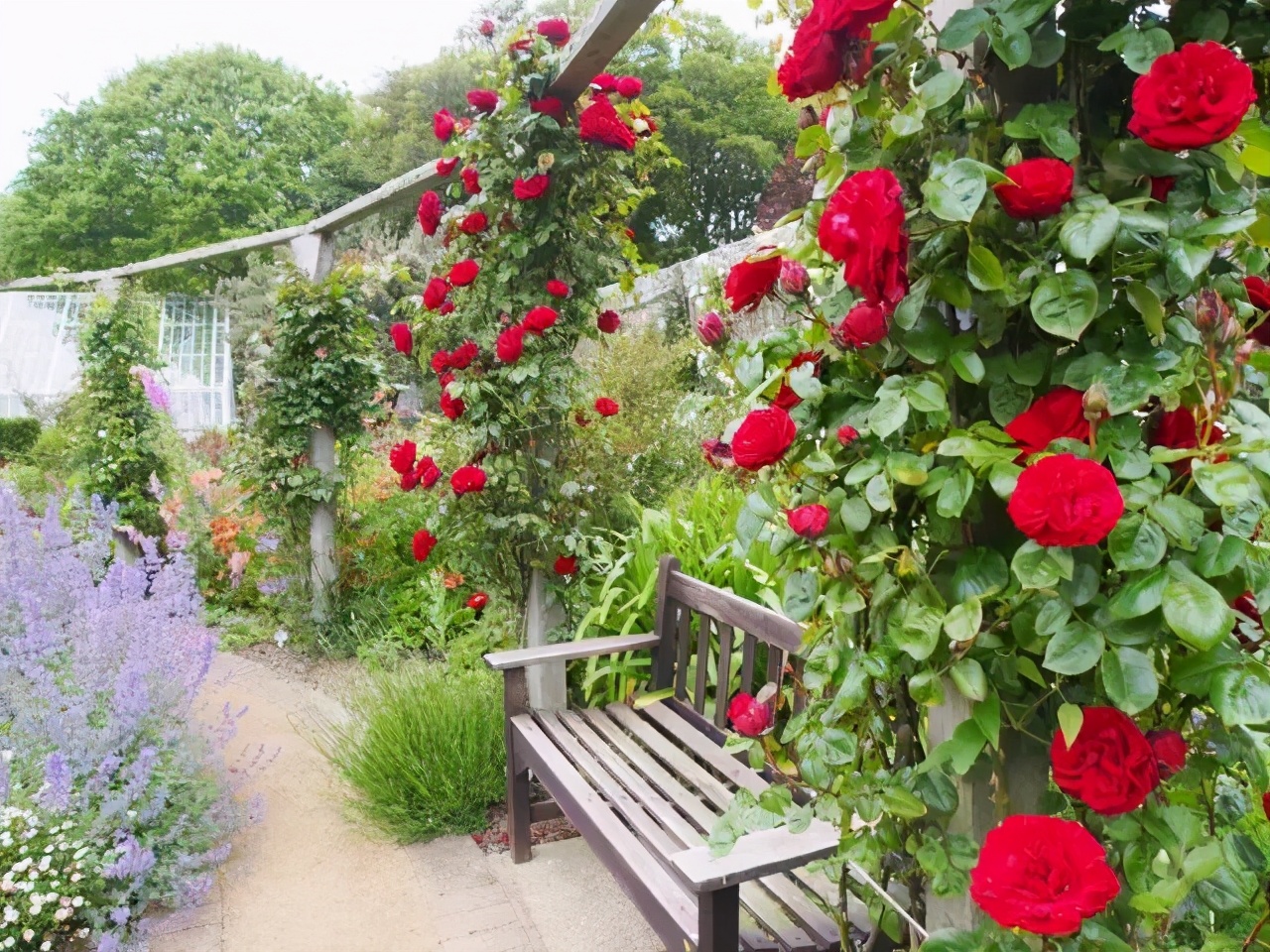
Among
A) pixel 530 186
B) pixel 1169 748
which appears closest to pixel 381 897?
pixel 530 186

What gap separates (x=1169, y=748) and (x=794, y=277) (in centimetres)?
72

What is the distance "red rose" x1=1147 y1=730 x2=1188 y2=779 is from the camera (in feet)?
2.99

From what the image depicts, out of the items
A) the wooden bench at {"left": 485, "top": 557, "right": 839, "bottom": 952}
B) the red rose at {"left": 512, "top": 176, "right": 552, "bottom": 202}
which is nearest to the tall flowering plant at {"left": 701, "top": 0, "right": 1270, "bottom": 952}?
the wooden bench at {"left": 485, "top": 557, "right": 839, "bottom": 952}

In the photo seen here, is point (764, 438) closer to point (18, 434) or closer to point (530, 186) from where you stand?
point (530, 186)

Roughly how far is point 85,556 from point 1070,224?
3.61 m

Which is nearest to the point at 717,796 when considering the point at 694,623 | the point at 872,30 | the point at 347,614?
the point at 694,623

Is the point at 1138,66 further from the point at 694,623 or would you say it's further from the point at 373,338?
the point at 373,338

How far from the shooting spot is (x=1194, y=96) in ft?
2.59

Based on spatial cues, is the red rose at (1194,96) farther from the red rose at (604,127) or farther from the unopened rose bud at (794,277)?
the red rose at (604,127)

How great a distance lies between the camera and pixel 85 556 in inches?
131

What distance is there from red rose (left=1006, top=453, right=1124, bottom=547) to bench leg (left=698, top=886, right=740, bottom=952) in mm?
1015

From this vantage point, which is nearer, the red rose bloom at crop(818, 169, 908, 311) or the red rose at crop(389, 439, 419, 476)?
the red rose bloom at crop(818, 169, 908, 311)

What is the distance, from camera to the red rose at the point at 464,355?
2.90 m

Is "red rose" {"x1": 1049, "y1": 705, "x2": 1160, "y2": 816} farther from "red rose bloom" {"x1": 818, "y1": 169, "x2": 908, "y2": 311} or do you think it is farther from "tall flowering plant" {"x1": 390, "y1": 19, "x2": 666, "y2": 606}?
"tall flowering plant" {"x1": 390, "y1": 19, "x2": 666, "y2": 606}
